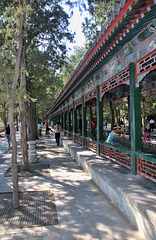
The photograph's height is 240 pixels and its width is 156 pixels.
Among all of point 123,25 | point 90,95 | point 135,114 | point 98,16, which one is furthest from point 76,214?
point 98,16

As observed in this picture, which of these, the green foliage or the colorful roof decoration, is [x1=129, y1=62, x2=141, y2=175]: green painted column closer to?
the colorful roof decoration

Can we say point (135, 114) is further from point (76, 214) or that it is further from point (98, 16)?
point (98, 16)

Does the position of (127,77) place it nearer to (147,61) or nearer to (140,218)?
(147,61)

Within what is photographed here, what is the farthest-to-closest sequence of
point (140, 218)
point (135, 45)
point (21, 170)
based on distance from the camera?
point (21, 170) → point (135, 45) → point (140, 218)

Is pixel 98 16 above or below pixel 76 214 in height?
above

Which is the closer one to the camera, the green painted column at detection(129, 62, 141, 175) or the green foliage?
the green painted column at detection(129, 62, 141, 175)

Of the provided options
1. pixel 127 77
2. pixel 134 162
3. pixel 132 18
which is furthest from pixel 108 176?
pixel 132 18

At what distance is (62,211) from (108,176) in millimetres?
1401

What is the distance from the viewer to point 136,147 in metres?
4.74

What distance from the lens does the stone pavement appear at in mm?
3279

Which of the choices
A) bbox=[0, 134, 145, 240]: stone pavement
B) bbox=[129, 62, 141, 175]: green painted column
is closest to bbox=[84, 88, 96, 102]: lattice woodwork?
bbox=[0, 134, 145, 240]: stone pavement

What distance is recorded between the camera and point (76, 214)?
403 centimetres

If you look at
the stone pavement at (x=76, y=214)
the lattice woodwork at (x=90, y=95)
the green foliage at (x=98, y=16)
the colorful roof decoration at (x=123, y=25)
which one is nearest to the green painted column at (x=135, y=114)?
the colorful roof decoration at (x=123, y=25)

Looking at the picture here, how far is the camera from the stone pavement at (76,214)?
3.28m
